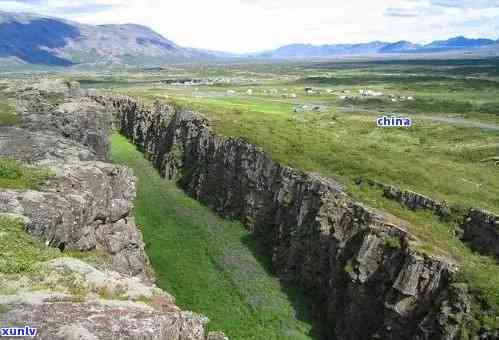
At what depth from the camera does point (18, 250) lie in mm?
33812

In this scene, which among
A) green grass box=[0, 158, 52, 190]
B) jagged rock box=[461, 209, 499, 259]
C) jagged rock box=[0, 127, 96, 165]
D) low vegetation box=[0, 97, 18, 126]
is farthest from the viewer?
low vegetation box=[0, 97, 18, 126]

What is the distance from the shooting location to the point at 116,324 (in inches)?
1062

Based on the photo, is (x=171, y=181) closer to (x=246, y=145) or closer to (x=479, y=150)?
(x=246, y=145)

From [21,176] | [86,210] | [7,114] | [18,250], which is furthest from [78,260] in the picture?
[7,114]

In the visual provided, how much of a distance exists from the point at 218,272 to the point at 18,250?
31.5 meters

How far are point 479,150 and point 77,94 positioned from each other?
91575mm

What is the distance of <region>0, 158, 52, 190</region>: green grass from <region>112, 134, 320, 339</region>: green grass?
1925cm

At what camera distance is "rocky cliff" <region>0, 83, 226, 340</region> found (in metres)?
27.0

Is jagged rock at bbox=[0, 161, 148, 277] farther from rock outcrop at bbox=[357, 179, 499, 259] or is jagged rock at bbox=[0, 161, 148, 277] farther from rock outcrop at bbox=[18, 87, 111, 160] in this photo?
rock outcrop at bbox=[18, 87, 111, 160]

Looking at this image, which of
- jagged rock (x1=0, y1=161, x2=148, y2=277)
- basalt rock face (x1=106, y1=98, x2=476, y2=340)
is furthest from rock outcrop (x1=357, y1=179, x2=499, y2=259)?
jagged rock (x1=0, y1=161, x2=148, y2=277)

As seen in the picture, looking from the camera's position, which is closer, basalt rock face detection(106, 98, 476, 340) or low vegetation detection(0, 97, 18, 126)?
basalt rock face detection(106, 98, 476, 340)

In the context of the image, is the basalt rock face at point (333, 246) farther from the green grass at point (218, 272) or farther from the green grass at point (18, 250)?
the green grass at point (18, 250)

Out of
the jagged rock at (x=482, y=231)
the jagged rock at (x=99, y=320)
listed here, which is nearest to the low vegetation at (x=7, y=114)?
the jagged rock at (x=99, y=320)

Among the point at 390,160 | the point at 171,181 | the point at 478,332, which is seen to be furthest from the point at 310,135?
the point at 478,332
